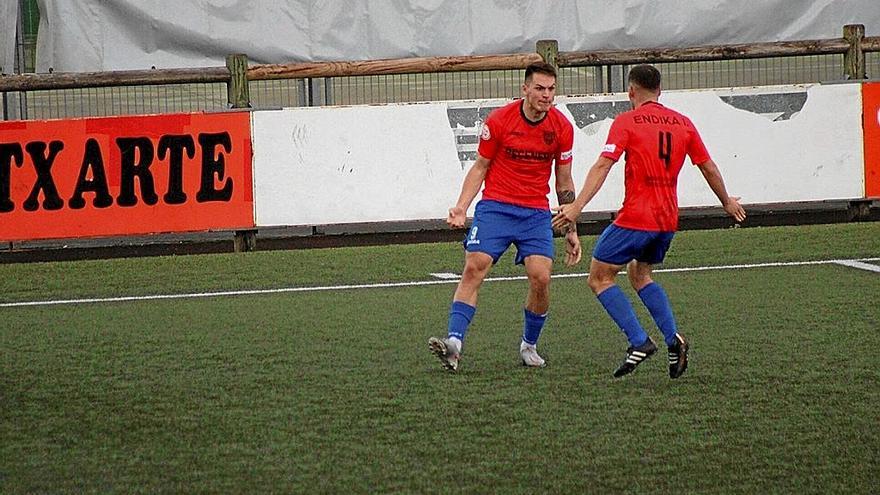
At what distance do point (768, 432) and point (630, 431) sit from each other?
58 centimetres

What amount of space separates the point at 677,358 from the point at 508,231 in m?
1.26

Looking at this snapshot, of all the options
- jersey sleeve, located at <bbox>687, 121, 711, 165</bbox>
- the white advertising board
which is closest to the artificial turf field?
jersey sleeve, located at <bbox>687, 121, 711, 165</bbox>

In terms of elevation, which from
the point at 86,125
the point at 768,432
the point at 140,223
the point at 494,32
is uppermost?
the point at 494,32

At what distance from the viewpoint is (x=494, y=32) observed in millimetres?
17359

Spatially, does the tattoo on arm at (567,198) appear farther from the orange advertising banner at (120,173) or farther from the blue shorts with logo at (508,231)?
the orange advertising banner at (120,173)

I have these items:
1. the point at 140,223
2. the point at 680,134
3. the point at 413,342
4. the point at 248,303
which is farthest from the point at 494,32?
the point at 680,134

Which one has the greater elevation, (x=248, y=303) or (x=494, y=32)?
(x=494, y=32)

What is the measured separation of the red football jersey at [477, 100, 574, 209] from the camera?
8219 millimetres

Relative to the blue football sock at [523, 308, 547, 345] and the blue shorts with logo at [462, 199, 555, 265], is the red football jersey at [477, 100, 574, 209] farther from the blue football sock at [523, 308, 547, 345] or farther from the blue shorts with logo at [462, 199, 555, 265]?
the blue football sock at [523, 308, 547, 345]

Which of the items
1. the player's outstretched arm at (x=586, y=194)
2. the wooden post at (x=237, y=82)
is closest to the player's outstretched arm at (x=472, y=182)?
the player's outstretched arm at (x=586, y=194)

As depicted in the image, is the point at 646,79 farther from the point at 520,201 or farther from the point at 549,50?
the point at 549,50

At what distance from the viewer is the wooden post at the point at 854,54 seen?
16.9 metres

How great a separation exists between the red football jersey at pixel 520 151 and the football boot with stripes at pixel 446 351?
2.89ft

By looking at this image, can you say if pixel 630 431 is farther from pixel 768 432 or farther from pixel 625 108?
pixel 625 108
